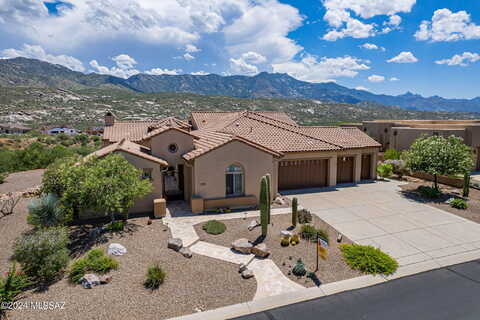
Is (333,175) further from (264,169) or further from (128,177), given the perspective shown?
(128,177)

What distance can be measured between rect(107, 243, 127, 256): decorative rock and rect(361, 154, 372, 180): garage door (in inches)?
809

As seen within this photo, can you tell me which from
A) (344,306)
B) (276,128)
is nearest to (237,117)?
(276,128)

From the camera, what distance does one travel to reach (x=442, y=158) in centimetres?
1834

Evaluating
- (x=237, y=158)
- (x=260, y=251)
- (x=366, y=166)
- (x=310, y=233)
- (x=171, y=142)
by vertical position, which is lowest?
(x=260, y=251)

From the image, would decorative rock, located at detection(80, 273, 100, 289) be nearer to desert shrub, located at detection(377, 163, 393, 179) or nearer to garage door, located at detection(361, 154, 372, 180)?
garage door, located at detection(361, 154, 372, 180)

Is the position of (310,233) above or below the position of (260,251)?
above

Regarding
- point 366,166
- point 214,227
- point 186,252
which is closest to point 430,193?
point 366,166

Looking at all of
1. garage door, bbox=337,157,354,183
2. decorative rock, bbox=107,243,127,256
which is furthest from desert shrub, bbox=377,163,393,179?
decorative rock, bbox=107,243,127,256

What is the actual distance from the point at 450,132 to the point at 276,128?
19.4m

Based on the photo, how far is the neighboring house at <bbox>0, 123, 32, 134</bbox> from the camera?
66.9 m

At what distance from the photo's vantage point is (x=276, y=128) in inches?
947

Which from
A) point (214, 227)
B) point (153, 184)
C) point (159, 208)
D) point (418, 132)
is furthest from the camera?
point (418, 132)

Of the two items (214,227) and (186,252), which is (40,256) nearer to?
(186,252)

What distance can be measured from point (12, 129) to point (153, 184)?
72.0m
